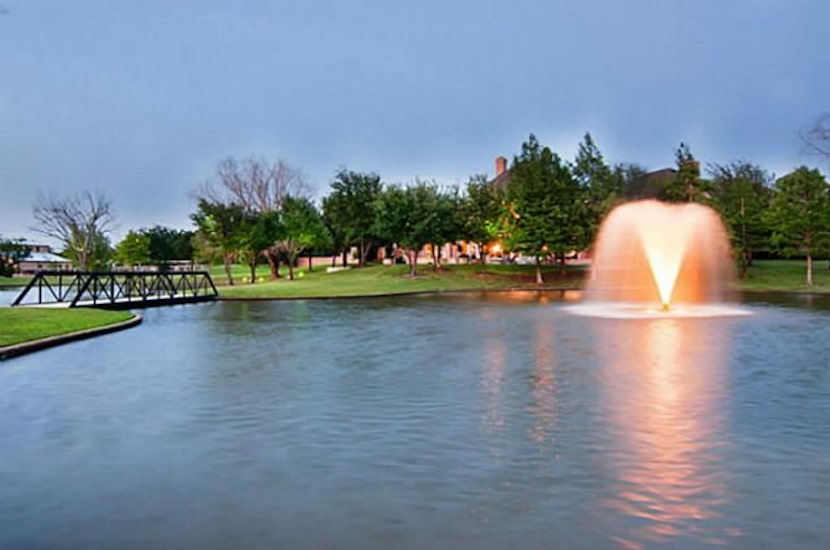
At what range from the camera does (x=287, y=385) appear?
11328 millimetres

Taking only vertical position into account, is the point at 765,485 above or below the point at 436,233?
below

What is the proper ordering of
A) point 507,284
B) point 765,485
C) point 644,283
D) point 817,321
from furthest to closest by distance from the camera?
1. point 507,284
2. point 644,283
3. point 817,321
4. point 765,485

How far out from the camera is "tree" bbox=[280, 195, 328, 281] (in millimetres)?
56688

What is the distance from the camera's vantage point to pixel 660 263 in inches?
1187

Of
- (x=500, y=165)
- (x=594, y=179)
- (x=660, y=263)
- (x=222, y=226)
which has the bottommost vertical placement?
(x=660, y=263)

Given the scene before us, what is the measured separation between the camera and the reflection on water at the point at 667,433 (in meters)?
5.46

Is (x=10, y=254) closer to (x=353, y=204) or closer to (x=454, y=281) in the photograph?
(x=353, y=204)

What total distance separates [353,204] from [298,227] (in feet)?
32.1

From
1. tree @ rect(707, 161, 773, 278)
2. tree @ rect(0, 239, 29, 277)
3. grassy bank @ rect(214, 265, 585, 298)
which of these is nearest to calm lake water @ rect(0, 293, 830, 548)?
grassy bank @ rect(214, 265, 585, 298)

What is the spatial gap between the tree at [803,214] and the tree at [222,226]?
40378 mm

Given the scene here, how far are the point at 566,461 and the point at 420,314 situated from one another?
1942cm

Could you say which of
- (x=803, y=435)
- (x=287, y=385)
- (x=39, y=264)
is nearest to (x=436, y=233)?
(x=287, y=385)

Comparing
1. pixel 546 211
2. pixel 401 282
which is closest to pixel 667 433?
pixel 401 282

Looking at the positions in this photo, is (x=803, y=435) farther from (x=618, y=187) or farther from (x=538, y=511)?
(x=618, y=187)
